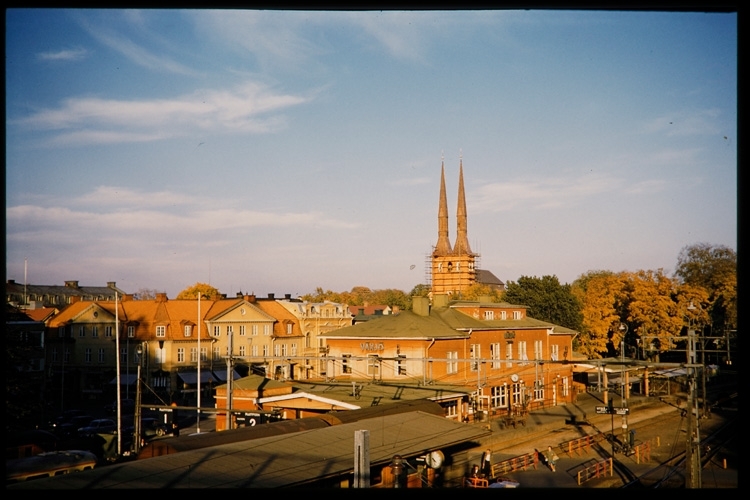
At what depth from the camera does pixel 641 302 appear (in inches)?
1768

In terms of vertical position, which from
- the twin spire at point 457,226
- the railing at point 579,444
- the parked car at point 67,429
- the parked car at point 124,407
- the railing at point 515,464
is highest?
the twin spire at point 457,226

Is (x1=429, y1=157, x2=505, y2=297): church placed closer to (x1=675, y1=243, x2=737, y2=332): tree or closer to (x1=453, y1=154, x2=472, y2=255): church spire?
(x1=453, y1=154, x2=472, y2=255): church spire

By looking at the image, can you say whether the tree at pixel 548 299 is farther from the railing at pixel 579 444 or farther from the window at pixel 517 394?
the railing at pixel 579 444

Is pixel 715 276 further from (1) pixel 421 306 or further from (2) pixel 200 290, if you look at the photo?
(2) pixel 200 290

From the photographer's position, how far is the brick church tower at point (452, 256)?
92.6 metres

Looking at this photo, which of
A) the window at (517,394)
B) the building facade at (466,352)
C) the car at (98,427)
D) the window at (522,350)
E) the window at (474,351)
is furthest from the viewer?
the window at (522,350)

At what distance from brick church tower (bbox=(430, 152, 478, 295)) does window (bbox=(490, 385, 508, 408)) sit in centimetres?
4856

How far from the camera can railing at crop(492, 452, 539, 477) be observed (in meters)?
20.6

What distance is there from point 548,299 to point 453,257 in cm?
4301

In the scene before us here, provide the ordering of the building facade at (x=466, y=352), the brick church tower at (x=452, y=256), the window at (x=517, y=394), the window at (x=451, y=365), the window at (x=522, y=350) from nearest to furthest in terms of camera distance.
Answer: the building facade at (x=466, y=352)
the window at (x=451, y=365)
the window at (x=517, y=394)
the window at (x=522, y=350)
the brick church tower at (x=452, y=256)

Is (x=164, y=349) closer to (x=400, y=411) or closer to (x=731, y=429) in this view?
(x=400, y=411)

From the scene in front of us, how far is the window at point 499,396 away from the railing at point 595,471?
1268cm

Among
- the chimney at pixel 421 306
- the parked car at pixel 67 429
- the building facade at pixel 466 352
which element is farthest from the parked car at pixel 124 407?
the chimney at pixel 421 306

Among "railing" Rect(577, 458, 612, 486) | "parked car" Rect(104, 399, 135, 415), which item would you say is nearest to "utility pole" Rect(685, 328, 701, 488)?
"railing" Rect(577, 458, 612, 486)
